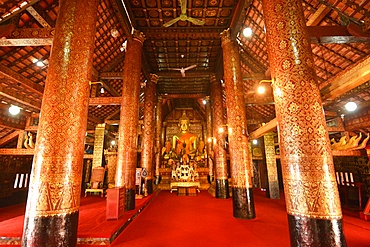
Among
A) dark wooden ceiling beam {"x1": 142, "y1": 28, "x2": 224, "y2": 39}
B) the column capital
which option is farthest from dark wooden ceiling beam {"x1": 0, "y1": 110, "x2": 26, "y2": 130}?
dark wooden ceiling beam {"x1": 142, "y1": 28, "x2": 224, "y2": 39}

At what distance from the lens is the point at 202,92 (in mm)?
15750

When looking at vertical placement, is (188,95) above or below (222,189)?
above

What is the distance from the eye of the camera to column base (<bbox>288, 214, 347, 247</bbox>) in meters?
2.19

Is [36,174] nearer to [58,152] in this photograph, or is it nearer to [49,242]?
[58,152]

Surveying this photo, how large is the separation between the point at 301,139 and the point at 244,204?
13.3 feet

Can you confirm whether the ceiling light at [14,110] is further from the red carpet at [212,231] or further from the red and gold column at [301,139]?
the red and gold column at [301,139]

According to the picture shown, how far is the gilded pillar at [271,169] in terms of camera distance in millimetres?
10141

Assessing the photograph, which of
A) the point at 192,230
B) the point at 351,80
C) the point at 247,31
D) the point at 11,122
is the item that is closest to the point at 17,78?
the point at 11,122

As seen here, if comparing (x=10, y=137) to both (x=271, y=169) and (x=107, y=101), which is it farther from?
(x=271, y=169)

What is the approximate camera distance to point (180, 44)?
1004cm

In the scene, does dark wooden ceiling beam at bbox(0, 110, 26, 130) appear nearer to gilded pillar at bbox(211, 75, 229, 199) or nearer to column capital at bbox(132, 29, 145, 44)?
column capital at bbox(132, 29, 145, 44)

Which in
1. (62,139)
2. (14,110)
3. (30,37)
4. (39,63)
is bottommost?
(62,139)

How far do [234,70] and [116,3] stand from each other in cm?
513

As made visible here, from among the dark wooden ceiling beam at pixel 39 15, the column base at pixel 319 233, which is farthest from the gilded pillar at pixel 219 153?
the dark wooden ceiling beam at pixel 39 15
